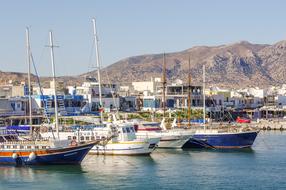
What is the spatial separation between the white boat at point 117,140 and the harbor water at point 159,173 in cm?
91

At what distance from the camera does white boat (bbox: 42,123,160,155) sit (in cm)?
5931

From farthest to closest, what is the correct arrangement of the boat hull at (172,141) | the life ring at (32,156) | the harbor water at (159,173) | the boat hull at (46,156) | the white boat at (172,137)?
the boat hull at (172,141) < the white boat at (172,137) < the boat hull at (46,156) < the life ring at (32,156) < the harbor water at (159,173)

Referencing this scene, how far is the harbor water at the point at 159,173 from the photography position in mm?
43906

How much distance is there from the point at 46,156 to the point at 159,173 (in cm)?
914

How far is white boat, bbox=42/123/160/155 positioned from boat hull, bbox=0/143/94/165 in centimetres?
722

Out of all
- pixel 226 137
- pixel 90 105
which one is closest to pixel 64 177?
pixel 226 137

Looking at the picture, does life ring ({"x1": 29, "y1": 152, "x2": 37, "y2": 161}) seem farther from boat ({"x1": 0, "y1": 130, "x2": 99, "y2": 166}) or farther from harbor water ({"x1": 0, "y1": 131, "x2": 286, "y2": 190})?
harbor water ({"x1": 0, "y1": 131, "x2": 286, "y2": 190})

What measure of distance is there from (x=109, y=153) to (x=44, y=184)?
16094 mm

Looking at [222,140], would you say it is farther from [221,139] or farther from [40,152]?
[40,152]

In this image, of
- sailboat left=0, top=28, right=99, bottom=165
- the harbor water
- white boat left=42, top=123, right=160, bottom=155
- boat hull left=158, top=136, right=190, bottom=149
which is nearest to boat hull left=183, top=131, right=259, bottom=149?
boat hull left=158, top=136, right=190, bottom=149

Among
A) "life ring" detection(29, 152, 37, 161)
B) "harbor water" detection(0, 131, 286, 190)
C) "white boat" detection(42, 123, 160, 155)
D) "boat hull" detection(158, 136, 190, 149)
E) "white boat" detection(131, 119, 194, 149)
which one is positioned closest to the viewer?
"harbor water" detection(0, 131, 286, 190)

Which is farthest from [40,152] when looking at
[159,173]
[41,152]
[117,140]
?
[117,140]

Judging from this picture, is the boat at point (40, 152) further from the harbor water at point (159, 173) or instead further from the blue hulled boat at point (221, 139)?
the blue hulled boat at point (221, 139)

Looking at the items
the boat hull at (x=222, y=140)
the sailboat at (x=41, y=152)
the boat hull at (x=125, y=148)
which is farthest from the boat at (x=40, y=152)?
the boat hull at (x=222, y=140)
